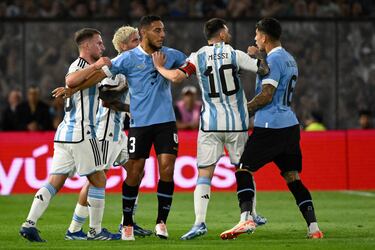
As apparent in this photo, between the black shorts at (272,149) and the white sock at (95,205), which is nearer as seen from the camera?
the black shorts at (272,149)

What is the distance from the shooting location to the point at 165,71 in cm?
1238

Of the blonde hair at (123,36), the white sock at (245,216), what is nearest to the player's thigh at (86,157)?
the blonde hair at (123,36)

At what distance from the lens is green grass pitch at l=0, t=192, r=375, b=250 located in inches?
466

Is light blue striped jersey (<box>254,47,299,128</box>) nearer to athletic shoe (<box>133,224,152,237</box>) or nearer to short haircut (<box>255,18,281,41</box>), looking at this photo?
short haircut (<box>255,18,281,41</box>)

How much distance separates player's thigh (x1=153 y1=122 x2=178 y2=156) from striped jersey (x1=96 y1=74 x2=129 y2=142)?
0.90 m

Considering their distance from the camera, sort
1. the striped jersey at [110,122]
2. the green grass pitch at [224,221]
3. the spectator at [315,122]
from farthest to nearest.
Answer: the spectator at [315,122]
the striped jersey at [110,122]
the green grass pitch at [224,221]

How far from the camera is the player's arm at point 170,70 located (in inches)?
484

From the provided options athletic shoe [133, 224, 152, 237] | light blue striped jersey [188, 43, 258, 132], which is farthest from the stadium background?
light blue striped jersey [188, 43, 258, 132]

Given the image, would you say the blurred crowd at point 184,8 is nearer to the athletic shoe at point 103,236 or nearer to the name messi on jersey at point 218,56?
the name messi on jersey at point 218,56

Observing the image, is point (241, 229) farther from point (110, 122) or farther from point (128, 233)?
point (110, 122)

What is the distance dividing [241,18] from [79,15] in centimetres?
322

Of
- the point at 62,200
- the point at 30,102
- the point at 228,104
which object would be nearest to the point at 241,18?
the point at 30,102

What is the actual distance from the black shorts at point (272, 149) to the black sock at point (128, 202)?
1235 millimetres

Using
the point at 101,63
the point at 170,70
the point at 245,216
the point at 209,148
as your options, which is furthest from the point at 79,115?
the point at 245,216
